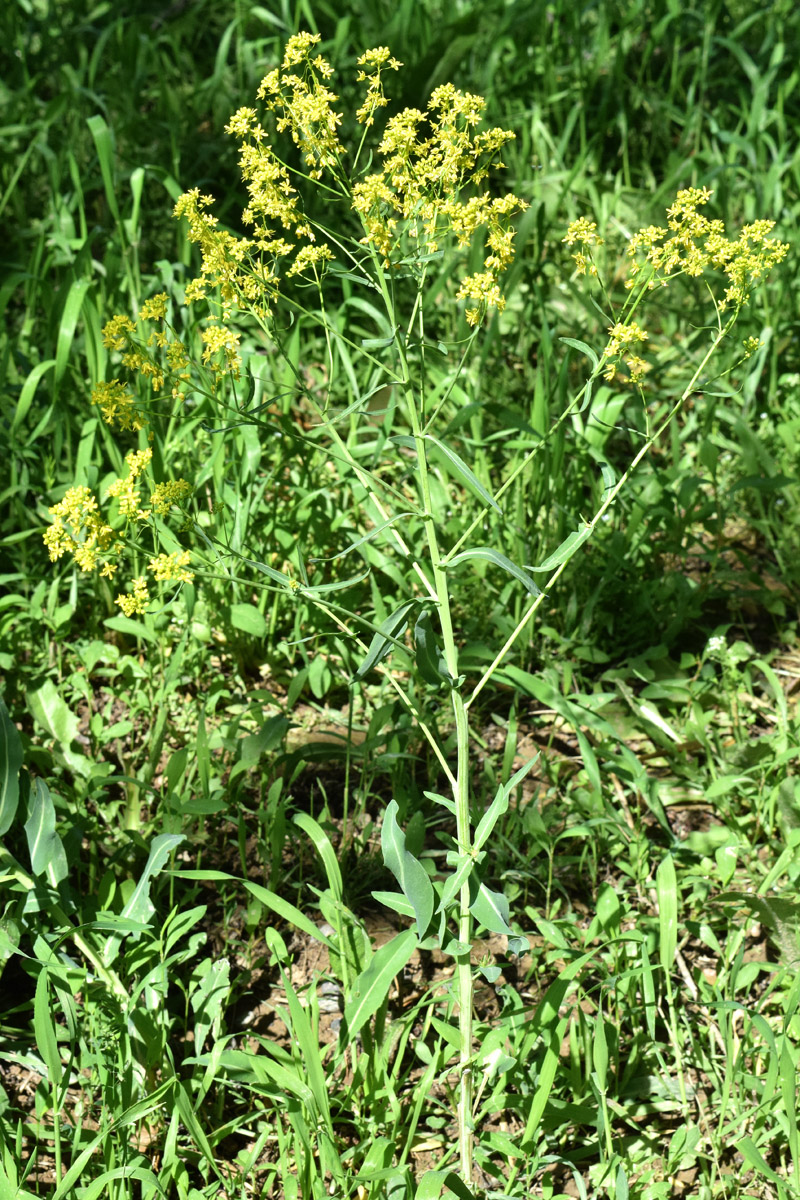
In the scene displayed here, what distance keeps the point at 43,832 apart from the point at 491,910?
2.43 ft

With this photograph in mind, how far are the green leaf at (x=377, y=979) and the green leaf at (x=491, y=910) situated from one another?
0.18 meters

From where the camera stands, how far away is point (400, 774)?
210cm

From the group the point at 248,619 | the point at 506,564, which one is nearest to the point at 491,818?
the point at 506,564

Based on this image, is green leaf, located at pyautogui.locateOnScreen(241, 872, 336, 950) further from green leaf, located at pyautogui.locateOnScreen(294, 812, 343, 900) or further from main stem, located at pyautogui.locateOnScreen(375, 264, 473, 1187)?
main stem, located at pyautogui.locateOnScreen(375, 264, 473, 1187)

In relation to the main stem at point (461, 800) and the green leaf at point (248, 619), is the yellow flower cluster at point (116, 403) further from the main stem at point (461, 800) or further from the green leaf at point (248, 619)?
the green leaf at point (248, 619)

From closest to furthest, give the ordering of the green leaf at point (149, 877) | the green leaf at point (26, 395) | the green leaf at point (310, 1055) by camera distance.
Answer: the green leaf at point (310, 1055)
the green leaf at point (149, 877)
the green leaf at point (26, 395)

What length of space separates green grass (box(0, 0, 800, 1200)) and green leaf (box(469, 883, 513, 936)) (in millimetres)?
205

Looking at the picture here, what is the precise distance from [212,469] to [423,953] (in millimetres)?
1162

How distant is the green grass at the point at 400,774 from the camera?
1634 millimetres

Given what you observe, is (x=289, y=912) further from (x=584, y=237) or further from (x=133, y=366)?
(x=584, y=237)

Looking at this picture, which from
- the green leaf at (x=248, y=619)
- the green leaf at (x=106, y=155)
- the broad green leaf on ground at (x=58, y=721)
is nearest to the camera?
the broad green leaf on ground at (x=58, y=721)

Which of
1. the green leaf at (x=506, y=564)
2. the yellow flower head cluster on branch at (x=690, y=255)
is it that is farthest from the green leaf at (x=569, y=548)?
the yellow flower head cluster on branch at (x=690, y=255)

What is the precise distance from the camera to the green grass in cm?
163

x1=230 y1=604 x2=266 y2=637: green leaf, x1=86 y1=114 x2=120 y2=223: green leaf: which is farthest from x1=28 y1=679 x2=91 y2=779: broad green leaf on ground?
x1=86 y1=114 x2=120 y2=223: green leaf
